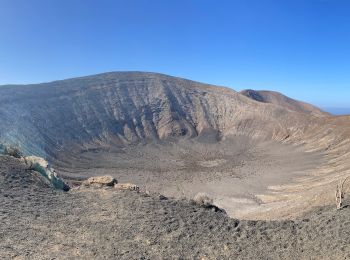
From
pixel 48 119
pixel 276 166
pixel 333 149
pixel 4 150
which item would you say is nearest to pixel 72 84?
pixel 48 119

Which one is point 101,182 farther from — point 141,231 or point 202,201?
point 141,231

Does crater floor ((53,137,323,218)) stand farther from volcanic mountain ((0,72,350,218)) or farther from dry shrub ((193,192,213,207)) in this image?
dry shrub ((193,192,213,207))

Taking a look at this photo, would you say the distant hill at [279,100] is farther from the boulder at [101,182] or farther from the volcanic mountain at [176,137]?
the boulder at [101,182]

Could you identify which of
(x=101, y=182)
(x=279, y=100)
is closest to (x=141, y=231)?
(x=101, y=182)

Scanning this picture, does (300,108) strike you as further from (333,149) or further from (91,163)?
(91,163)

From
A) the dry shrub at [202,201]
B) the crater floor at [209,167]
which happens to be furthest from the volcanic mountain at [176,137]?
the dry shrub at [202,201]

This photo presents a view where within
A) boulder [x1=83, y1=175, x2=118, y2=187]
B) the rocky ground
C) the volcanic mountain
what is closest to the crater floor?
the volcanic mountain

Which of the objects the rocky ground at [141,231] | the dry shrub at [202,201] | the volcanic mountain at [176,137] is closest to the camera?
the rocky ground at [141,231]
